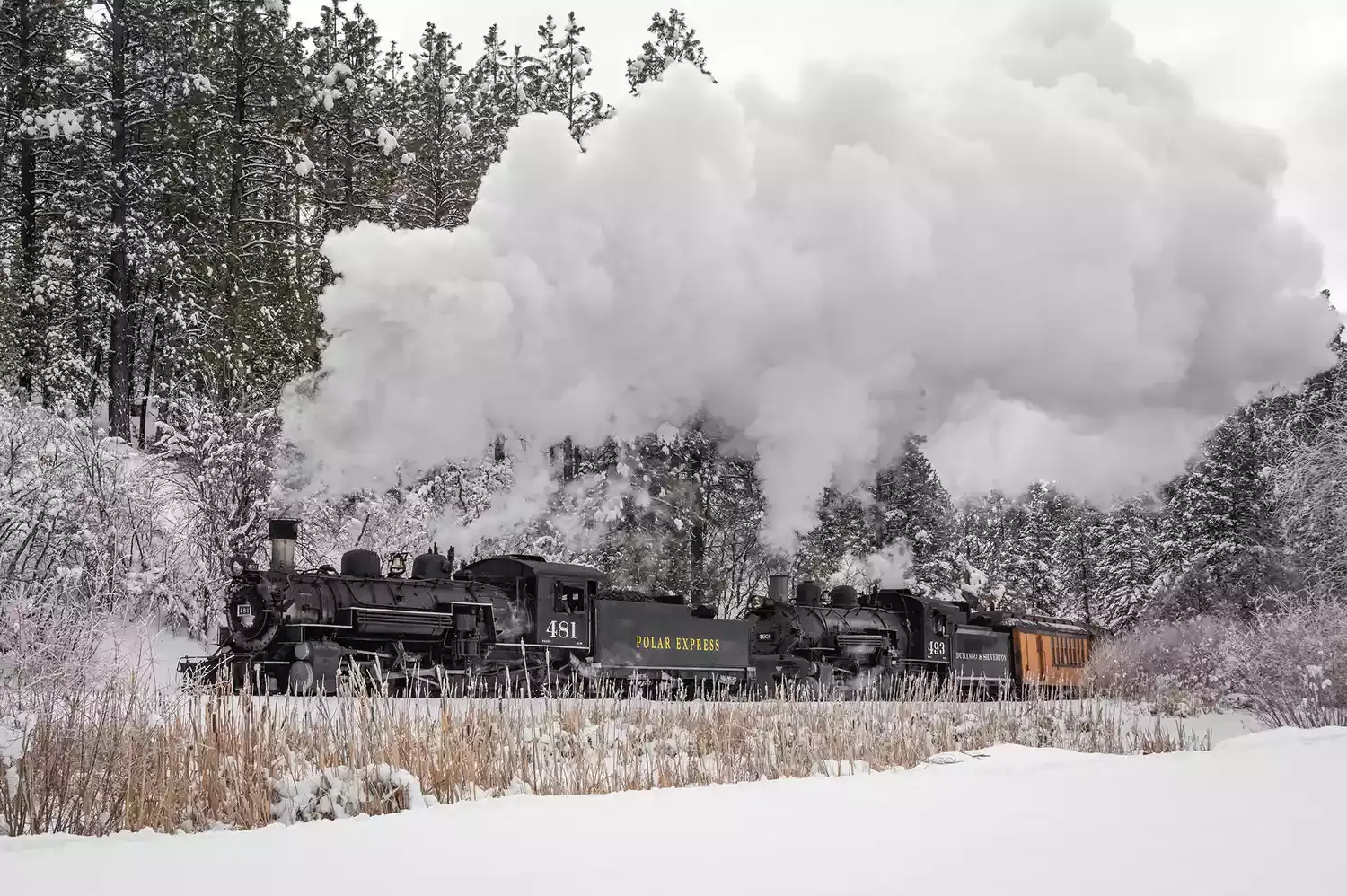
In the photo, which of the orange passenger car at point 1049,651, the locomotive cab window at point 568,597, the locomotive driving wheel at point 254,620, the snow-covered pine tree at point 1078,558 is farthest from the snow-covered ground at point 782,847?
the snow-covered pine tree at point 1078,558

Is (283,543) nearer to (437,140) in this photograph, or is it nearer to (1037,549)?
(437,140)

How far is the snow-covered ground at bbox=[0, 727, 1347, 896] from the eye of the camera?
21.2ft

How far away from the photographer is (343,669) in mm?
16500

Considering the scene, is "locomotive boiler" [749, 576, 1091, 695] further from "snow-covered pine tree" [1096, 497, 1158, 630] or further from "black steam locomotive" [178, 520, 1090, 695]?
"snow-covered pine tree" [1096, 497, 1158, 630]

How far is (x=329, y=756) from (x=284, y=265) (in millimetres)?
28297

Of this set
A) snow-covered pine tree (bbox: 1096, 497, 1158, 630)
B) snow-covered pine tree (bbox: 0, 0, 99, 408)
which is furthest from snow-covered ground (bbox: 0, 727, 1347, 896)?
A: snow-covered pine tree (bbox: 1096, 497, 1158, 630)

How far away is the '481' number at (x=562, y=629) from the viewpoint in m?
18.7

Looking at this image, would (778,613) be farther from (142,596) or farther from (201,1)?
(201,1)

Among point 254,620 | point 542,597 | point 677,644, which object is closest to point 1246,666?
point 677,644

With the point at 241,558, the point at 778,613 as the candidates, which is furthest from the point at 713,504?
the point at 241,558

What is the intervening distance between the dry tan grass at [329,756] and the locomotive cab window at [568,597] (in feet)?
18.8

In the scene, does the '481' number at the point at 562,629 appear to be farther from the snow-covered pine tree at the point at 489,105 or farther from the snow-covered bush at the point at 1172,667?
the snow-covered pine tree at the point at 489,105

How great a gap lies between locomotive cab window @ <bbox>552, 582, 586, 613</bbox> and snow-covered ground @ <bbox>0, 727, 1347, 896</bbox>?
894 cm

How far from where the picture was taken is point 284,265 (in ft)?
116
